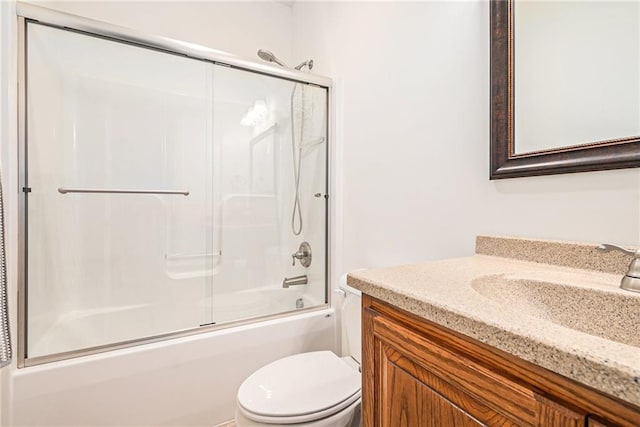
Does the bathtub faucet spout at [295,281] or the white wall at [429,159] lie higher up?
the white wall at [429,159]

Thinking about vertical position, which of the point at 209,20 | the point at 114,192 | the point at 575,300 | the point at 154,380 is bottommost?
the point at 154,380

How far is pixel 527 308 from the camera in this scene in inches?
27.5

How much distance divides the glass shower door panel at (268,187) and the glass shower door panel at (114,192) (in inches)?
4.3

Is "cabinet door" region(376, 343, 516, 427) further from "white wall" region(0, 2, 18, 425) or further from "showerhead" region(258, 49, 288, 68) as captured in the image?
"showerhead" region(258, 49, 288, 68)

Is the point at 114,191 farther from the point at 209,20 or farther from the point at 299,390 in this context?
the point at 299,390

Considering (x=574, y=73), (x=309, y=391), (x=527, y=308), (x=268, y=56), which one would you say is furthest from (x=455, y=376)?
(x=268, y=56)

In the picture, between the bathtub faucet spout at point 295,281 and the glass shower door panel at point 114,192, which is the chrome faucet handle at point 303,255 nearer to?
the bathtub faucet spout at point 295,281

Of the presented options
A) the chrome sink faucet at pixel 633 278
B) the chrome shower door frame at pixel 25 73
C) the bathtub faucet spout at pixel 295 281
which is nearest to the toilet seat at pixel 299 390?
the chrome shower door frame at pixel 25 73

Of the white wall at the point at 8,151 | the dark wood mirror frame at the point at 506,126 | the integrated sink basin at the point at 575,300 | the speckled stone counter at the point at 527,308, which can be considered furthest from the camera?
the white wall at the point at 8,151

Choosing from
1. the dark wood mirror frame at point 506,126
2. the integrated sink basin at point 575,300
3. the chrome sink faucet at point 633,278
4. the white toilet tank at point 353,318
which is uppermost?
the dark wood mirror frame at point 506,126

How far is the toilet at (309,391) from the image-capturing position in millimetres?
939

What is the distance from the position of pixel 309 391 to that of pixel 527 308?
739mm

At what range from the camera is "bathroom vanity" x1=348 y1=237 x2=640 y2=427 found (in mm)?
342

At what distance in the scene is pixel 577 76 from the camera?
0.80m
